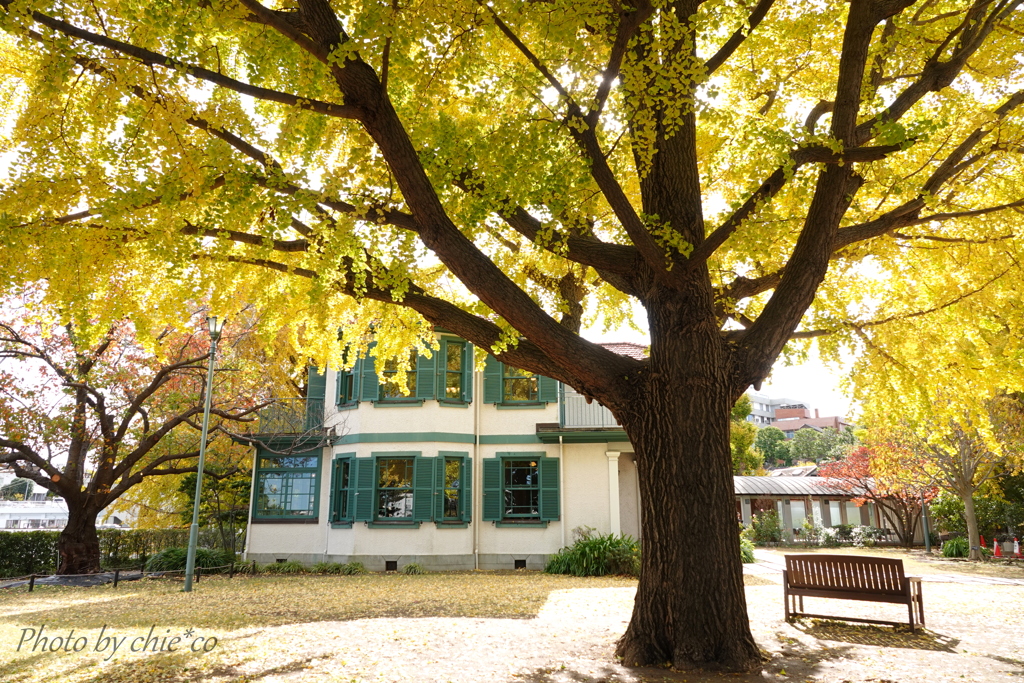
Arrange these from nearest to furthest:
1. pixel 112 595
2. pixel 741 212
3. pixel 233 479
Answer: pixel 741 212
pixel 112 595
pixel 233 479

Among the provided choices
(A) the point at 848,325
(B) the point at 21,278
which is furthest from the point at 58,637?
(A) the point at 848,325

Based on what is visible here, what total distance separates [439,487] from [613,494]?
15.4 feet

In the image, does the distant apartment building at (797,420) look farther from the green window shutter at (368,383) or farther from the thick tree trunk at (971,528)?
the green window shutter at (368,383)

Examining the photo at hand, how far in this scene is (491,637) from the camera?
729 cm

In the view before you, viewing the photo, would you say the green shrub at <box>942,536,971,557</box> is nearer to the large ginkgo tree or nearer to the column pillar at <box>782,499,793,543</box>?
the column pillar at <box>782,499,793,543</box>

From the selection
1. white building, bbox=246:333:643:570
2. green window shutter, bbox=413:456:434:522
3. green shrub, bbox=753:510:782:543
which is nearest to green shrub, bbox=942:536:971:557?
green shrub, bbox=753:510:782:543

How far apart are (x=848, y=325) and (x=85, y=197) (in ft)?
33.2

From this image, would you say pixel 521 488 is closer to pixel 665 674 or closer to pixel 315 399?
pixel 315 399

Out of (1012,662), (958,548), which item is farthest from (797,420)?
(1012,662)

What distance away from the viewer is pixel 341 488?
18.1m

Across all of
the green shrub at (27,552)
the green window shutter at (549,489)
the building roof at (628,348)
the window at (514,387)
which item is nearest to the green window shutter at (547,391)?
the window at (514,387)

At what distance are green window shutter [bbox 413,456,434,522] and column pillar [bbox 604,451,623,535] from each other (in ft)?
15.0

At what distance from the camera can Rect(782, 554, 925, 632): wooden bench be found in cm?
799

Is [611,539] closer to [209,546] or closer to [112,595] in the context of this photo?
[112,595]
